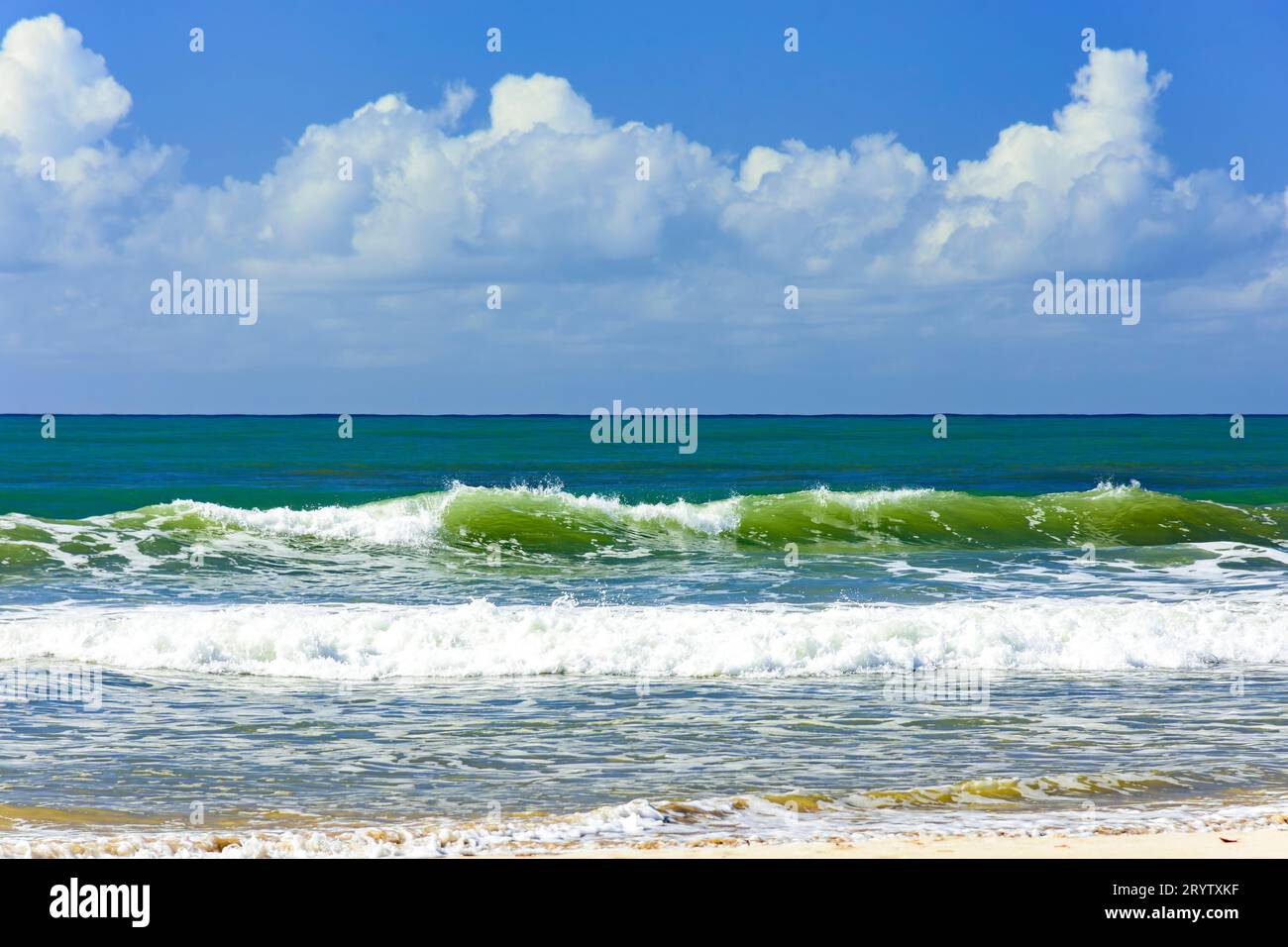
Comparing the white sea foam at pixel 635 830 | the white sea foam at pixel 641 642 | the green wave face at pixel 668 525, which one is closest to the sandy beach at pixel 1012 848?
the white sea foam at pixel 635 830

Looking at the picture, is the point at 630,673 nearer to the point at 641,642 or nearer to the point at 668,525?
the point at 641,642

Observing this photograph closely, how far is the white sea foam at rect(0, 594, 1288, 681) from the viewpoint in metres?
14.5

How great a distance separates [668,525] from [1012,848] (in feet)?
74.1

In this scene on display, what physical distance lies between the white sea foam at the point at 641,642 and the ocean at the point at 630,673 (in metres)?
0.05

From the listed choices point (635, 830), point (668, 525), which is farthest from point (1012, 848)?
point (668, 525)

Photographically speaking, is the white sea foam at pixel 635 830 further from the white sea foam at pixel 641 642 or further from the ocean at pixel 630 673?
the white sea foam at pixel 641 642

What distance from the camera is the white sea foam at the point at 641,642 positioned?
14531 mm

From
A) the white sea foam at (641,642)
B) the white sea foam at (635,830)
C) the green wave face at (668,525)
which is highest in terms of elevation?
the green wave face at (668,525)

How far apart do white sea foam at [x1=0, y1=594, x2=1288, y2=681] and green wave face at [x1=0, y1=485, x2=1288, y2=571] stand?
9658 mm

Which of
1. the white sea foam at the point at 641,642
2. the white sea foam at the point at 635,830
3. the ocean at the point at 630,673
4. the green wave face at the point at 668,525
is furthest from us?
the green wave face at the point at 668,525

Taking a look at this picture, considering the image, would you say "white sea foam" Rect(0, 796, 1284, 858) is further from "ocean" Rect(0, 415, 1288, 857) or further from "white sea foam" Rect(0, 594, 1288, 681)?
"white sea foam" Rect(0, 594, 1288, 681)
